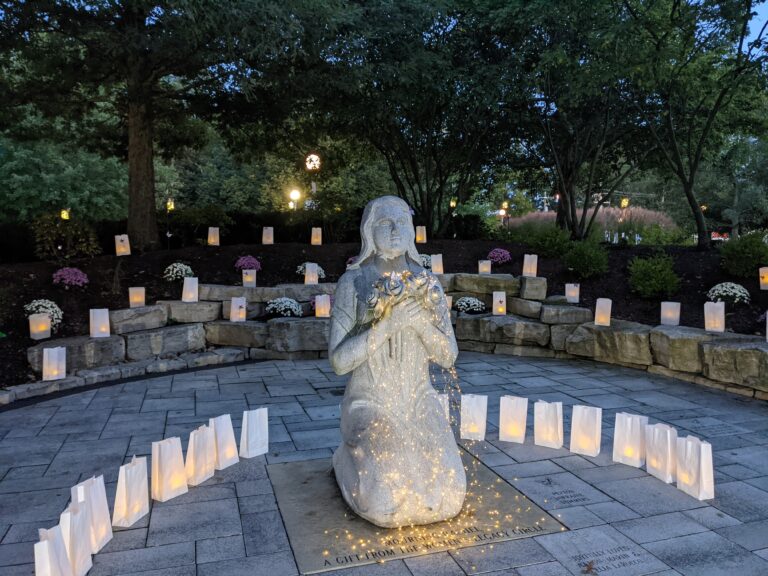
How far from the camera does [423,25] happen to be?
10672 mm

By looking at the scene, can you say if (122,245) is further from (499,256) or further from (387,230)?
(387,230)

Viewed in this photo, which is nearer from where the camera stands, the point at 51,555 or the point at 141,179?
the point at 51,555

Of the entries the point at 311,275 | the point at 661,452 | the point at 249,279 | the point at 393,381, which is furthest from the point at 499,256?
the point at 393,381

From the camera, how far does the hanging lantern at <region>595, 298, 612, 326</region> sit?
8.20 metres

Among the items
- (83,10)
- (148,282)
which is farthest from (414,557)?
(83,10)

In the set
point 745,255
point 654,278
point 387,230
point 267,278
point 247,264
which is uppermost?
point 387,230

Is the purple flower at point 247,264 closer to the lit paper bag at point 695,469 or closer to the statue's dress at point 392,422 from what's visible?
the statue's dress at point 392,422

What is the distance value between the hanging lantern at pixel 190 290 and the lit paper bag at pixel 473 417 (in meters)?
5.50

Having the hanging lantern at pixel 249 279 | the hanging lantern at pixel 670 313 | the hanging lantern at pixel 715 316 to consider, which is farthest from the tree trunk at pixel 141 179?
the hanging lantern at pixel 715 316

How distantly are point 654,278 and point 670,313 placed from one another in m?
1.02

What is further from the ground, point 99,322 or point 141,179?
point 141,179

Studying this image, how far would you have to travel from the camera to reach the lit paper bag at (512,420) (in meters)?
5.00

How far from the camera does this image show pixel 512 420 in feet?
16.5

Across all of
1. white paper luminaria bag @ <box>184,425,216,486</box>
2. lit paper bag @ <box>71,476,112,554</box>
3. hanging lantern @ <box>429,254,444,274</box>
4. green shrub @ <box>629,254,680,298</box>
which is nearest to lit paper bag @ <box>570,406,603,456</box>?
white paper luminaria bag @ <box>184,425,216,486</box>
